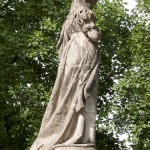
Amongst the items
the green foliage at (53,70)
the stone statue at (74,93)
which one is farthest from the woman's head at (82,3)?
the green foliage at (53,70)

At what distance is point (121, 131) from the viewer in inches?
771

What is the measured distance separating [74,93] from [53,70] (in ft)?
34.2

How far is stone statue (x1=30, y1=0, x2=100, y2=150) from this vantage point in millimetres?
7180

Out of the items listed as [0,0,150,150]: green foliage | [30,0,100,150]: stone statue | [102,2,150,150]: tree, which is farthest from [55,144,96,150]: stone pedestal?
[102,2,150,150]: tree

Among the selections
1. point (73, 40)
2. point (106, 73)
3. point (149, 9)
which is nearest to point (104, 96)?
point (106, 73)

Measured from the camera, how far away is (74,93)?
753cm

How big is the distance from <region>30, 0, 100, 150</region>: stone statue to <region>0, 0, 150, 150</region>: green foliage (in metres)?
8.75

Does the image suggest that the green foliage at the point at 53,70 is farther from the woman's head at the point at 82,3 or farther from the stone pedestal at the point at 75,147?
the stone pedestal at the point at 75,147

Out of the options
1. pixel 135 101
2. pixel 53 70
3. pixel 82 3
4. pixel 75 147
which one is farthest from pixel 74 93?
pixel 135 101

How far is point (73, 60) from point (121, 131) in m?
12.3

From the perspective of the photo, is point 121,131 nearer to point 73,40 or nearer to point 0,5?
point 0,5

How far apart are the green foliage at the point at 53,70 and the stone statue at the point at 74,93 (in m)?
8.75

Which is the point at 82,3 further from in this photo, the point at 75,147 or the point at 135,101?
the point at 135,101

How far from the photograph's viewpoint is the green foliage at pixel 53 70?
1744 centimetres
